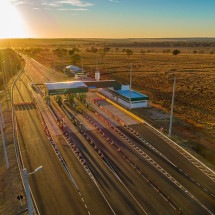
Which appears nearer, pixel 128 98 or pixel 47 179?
pixel 47 179

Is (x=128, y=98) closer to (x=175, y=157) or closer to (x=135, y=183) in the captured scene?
(x=175, y=157)

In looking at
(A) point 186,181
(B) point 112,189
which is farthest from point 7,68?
(A) point 186,181

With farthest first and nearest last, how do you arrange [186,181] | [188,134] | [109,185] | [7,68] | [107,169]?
[7,68] → [188,134] → [107,169] → [186,181] → [109,185]

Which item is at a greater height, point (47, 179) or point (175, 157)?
point (47, 179)

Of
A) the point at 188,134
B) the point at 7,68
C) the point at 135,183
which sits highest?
the point at 135,183

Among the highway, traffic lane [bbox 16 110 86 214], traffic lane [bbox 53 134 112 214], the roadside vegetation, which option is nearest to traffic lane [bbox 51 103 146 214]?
the highway

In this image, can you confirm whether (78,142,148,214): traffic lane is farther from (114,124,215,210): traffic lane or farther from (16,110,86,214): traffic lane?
(114,124,215,210): traffic lane

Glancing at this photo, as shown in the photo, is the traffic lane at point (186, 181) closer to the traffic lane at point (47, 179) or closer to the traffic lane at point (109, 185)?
the traffic lane at point (109, 185)

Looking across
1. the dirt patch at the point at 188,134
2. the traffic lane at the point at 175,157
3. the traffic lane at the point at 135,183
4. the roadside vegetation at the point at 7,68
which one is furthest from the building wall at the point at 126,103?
the roadside vegetation at the point at 7,68
